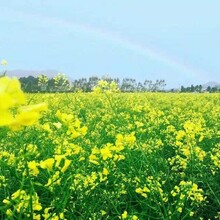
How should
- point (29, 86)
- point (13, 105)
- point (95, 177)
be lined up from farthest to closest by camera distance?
point (29, 86)
point (95, 177)
point (13, 105)

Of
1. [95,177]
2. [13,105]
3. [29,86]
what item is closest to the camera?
[13,105]

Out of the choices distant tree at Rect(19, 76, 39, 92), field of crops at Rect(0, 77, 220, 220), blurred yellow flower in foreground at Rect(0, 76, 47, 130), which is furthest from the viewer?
distant tree at Rect(19, 76, 39, 92)

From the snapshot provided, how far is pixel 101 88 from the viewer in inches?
202

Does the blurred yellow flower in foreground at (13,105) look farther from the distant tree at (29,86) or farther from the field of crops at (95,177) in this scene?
the distant tree at (29,86)

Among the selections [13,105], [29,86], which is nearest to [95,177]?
[13,105]

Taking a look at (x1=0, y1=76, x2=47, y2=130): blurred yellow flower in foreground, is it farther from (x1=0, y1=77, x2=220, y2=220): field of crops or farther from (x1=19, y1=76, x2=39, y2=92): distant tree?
(x1=19, y1=76, x2=39, y2=92): distant tree

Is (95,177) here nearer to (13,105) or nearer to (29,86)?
(13,105)

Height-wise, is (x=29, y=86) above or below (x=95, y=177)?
above

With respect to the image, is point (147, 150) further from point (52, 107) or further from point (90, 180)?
point (52, 107)

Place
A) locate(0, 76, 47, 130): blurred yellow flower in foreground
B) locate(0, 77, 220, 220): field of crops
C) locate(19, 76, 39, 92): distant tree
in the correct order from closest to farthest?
locate(0, 76, 47, 130): blurred yellow flower in foreground < locate(0, 77, 220, 220): field of crops < locate(19, 76, 39, 92): distant tree

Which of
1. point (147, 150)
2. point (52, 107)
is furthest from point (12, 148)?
point (52, 107)

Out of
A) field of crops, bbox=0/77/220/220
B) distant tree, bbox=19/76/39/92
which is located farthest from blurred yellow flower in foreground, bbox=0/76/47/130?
distant tree, bbox=19/76/39/92

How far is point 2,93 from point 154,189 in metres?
1.92

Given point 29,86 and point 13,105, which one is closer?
point 13,105
